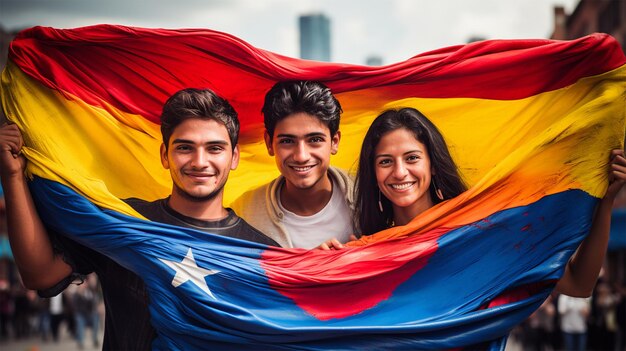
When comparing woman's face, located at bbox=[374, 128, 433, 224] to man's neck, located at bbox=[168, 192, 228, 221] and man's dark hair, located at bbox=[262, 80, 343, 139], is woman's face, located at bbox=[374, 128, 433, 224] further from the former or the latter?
man's neck, located at bbox=[168, 192, 228, 221]

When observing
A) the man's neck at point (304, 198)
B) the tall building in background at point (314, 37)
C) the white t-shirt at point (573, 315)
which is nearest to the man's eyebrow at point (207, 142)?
the man's neck at point (304, 198)

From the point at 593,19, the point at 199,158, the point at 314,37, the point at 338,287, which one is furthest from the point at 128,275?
the point at 314,37

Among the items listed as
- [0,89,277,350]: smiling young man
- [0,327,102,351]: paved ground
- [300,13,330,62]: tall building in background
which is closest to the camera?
[0,89,277,350]: smiling young man

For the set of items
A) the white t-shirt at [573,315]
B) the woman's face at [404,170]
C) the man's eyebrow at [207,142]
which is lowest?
the white t-shirt at [573,315]

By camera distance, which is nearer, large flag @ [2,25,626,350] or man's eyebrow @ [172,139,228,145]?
large flag @ [2,25,626,350]

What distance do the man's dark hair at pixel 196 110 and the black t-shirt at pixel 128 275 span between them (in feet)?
1.81

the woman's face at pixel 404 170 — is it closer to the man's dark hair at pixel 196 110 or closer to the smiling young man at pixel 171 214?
the smiling young man at pixel 171 214

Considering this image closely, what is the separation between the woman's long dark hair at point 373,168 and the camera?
21.2 ft

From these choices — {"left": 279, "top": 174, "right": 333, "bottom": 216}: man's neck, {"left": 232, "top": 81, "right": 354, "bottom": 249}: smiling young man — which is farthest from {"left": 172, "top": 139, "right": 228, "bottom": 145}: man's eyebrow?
{"left": 279, "top": 174, "right": 333, "bottom": 216}: man's neck

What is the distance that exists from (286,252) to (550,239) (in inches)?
77.1

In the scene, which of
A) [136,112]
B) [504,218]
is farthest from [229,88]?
[504,218]

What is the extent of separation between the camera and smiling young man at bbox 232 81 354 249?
642 cm

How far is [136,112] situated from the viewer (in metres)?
6.53

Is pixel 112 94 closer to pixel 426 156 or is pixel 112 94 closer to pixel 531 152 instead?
pixel 426 156
